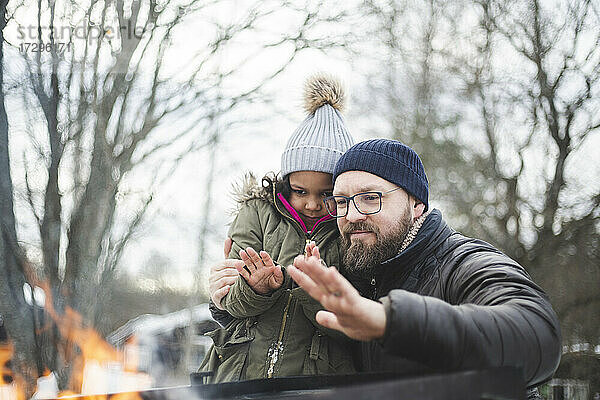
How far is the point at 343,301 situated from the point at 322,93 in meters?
1.50

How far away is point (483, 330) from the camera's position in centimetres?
121

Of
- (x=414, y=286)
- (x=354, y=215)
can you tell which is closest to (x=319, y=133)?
(x=354, y=215)

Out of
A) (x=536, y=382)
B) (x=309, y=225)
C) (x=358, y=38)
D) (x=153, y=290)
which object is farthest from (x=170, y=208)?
(x=536, y=382)

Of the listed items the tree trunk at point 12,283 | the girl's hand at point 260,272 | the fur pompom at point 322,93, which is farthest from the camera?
the tree trunk at point 12,283

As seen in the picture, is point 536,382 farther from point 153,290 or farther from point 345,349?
point 153,290

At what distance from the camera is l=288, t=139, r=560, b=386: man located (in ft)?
3.75

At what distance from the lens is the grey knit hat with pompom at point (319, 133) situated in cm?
218

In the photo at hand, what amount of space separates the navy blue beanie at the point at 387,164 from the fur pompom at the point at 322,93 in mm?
511

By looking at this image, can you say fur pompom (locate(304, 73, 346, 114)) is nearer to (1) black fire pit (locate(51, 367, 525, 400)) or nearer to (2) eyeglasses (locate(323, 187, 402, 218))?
(2) eyeglasses (locate(323, 187, 402, 218))

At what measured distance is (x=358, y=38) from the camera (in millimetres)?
7547

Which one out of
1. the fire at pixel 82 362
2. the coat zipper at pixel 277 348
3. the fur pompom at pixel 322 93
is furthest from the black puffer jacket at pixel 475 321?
the fire at pixel 82 362

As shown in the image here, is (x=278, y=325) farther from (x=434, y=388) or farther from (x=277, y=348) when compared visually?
(x=434, y=388)

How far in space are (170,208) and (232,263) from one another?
14.6 feet

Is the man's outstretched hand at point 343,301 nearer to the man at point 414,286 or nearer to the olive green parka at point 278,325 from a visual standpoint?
the man at point 414,286
